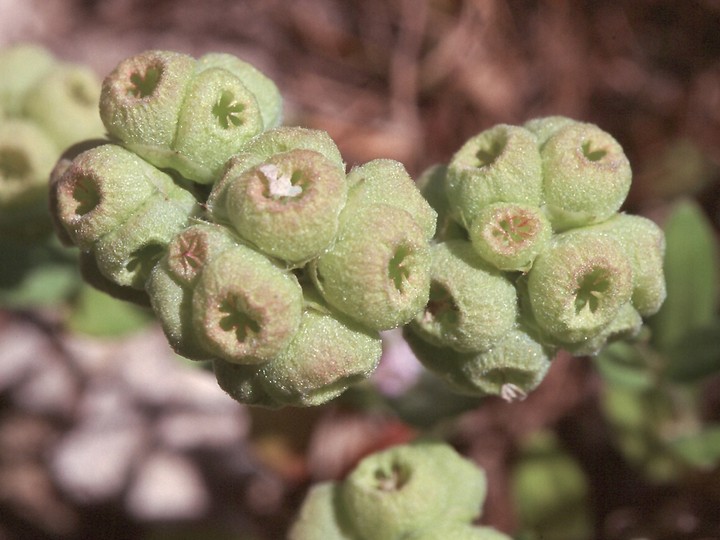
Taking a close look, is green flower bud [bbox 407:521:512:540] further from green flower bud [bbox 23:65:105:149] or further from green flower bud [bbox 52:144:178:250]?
green flower bud [bbox 23:65:105:149]

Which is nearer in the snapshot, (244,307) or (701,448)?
(244,307)

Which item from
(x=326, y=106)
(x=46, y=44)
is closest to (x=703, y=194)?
(x=326, y=106)

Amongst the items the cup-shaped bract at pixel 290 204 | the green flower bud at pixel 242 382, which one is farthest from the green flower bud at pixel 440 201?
the green flower bud at pixel 242 382

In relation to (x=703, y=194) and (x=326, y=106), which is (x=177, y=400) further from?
(x=703, y=194)

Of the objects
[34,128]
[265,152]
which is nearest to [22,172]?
[34,128]

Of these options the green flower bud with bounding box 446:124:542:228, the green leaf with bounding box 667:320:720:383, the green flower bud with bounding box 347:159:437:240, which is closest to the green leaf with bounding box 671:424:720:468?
the green leaf with bounding box 667:320:720:383

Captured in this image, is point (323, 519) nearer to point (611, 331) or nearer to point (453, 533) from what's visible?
point (453, 533)

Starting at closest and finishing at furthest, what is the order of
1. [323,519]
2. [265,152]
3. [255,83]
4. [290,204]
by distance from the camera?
[290,204] → [265,152] → [255,83] → [323,519]
